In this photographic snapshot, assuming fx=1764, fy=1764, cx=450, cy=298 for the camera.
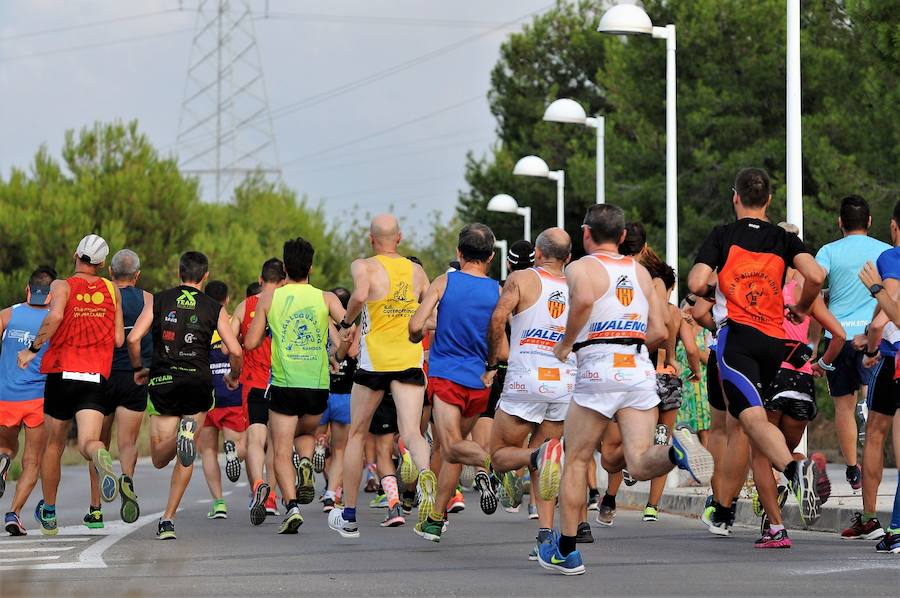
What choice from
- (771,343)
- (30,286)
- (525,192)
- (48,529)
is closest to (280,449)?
(48,529)

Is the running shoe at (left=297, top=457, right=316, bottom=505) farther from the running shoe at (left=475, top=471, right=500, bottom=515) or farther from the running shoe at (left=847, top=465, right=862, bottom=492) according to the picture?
the running shoe at (left=847, top=465, right=862, bottom=492)

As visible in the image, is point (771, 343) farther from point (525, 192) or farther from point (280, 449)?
point (525, 192)

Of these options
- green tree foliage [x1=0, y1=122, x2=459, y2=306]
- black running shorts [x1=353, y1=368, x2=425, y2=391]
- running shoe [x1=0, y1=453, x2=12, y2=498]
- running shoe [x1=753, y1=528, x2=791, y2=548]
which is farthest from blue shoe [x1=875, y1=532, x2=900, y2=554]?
green tree foliage [x1=0, y1=122, x2=459, y2=306]

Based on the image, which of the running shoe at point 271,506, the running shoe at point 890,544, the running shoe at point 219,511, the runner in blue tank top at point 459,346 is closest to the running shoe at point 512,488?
the runner in blue tank top at point 459,346

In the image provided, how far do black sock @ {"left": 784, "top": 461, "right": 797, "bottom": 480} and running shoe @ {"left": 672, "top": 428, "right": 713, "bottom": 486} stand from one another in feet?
1.58

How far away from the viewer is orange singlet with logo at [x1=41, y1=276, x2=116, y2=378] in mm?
12602

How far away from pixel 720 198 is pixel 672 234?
18.5 m

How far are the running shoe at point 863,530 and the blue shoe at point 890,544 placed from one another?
1136mm

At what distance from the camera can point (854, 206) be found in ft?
40.0

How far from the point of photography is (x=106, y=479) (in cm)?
1171

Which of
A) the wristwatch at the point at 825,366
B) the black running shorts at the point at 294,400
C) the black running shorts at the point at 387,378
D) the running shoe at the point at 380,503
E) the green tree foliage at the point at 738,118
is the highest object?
the green tree foliage at the point at 738,118

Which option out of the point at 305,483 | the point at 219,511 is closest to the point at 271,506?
the point at 219,511

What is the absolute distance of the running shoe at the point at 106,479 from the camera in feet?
Result: 38.3

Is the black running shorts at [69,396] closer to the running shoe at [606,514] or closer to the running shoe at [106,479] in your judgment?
Answer: the running shoe at [106,479]
